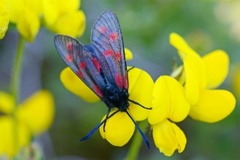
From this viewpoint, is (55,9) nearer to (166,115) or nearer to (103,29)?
(103,29)

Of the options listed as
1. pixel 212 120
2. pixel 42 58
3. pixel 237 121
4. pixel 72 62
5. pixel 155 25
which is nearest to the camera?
pixel 72 62

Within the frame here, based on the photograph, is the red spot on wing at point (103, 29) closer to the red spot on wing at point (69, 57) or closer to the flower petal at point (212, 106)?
the red spot on wing at point (69, 57)

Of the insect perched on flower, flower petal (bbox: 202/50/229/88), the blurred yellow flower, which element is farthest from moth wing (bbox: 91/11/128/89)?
the blurred yellow flower

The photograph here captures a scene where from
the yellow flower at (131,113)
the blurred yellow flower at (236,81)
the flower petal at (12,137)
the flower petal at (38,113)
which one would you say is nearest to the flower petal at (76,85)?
the yellow flower at (131,113)

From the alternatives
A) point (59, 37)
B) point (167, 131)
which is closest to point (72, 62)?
point (59, 37)

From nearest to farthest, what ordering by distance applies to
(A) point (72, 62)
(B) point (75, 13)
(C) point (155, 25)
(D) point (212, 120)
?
(A) point (72, 62)
(D) point (212, 120)
(B) point (75, 13)
(C) point (155, 25)

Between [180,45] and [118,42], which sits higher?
[118,42]

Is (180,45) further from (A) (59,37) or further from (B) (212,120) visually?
(A) (59,37)
